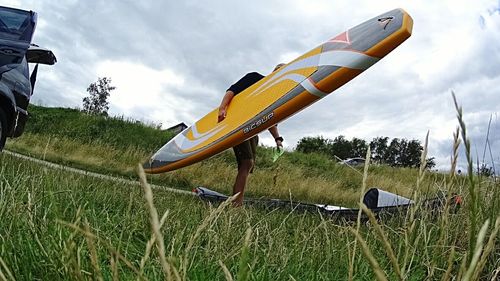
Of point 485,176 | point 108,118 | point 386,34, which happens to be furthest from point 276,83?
point 108,118

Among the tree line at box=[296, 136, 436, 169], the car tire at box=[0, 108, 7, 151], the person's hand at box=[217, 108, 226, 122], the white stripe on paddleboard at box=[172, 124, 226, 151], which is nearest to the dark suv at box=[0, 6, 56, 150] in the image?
the car tire at box=[0, 108, 7, 151]

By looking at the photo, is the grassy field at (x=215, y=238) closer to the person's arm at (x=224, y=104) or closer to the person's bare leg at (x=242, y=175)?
the person's bare leg at (x=242, y=175)

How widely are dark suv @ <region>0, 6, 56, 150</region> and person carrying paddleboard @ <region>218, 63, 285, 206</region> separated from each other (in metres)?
2.24

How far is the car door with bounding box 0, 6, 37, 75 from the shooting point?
465 centimetres

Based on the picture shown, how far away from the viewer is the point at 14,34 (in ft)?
15.8

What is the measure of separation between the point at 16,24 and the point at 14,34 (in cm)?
18

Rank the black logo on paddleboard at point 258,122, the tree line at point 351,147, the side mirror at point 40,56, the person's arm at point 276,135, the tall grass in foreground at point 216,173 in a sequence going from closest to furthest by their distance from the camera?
the black logo on paddleboard at point 258,122, the person's arm at point 276,135, the side mirror at point 40,56, the tall grass in foreground at point 216,173, the tree line at point 351,147

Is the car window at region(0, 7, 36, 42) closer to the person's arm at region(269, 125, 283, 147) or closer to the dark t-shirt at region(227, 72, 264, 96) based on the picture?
the dark t-shirt at region(227, 72, 264, 96)

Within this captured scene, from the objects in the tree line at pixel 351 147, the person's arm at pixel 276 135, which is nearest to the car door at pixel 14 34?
the person's arm at pixel 276 135

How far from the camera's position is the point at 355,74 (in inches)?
187

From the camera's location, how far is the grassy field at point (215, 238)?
1.89ft

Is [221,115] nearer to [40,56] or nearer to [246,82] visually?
[246,82]

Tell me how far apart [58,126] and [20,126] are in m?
9.65

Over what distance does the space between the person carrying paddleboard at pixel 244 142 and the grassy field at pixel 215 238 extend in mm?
1529
